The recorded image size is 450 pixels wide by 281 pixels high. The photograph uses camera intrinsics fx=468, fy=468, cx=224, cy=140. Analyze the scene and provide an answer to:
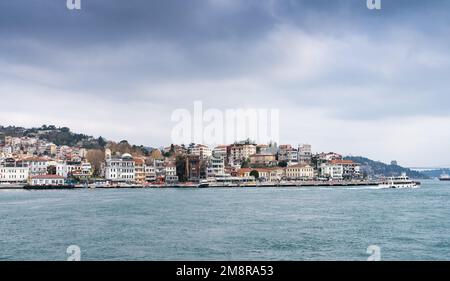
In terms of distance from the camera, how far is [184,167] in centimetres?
2923

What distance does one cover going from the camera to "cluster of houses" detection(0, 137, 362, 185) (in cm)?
2795

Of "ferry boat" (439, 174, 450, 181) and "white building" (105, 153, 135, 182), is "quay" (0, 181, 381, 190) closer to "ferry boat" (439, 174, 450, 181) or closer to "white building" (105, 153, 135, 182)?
"white building" (105, 153, 135, 182)

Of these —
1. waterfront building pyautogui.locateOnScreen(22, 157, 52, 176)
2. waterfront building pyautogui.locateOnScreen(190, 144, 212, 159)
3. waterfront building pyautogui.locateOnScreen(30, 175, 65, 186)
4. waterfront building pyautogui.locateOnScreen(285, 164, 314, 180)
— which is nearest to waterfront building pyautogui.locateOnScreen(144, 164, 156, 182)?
waterfront building pyautogui.locateOnScreen(190, 144, 212, 159)

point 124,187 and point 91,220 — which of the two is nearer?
point 91,220

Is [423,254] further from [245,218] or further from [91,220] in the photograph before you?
[91,220]

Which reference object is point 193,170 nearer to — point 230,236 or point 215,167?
point 215,167

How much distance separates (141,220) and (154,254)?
119 inches

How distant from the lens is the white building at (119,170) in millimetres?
27722

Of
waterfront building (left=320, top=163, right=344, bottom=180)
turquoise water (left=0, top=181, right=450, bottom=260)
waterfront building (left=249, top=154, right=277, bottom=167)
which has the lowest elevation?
turquoise water (left=0, top=181, right=450, bottom=260)

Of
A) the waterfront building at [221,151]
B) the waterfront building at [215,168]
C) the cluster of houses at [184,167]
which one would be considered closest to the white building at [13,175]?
the cluster of houses at [184,167]

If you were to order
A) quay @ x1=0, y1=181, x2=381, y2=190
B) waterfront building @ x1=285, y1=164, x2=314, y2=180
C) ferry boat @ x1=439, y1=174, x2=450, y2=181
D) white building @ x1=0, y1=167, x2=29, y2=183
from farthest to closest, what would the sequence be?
1. ferry boat @ x1=439, y1=174, x2=450, y2=181
2. waterfront building @ x1=285, y1=164, x2=314, y2=180
3. white building @ x1=0, y1=167, x2=29, y2=183
4. quay @ x1=0, y1=181, x2=381, y2=190

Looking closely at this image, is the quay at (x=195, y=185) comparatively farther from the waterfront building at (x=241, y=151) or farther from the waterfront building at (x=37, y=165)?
the waterfront building at (x=241, y=151)
